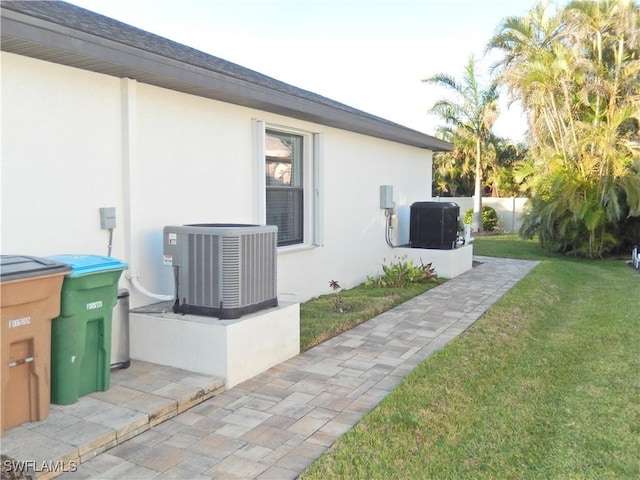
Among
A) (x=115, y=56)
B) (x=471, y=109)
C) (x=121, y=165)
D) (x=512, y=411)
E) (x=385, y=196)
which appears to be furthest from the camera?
(x=471, y=109)

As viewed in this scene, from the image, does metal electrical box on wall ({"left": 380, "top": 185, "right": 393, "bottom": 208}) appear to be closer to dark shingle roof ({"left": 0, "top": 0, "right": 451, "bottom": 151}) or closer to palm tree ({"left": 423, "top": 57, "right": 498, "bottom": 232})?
dark shingle roof ({"left": 0, "top": 0, "right": 451, "bottom": 151})

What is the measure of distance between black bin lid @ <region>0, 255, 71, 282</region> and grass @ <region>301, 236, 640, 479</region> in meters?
1.93

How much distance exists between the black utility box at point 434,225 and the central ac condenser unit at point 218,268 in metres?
5.90

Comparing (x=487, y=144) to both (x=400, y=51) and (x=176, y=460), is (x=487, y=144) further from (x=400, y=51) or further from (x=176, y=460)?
(x=176, y=460)

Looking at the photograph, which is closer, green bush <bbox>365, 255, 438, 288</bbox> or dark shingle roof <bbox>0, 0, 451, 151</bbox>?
dark shingle roof <bbox>0, 0, 451, 151</bbox>

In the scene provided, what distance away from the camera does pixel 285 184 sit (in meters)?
7.05

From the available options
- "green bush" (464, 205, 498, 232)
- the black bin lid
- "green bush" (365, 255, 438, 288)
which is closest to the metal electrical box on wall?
"green bush" (365, 255, 438, 288)

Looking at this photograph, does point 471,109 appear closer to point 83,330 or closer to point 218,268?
point 218,268

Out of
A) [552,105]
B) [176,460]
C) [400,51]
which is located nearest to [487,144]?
[552,105]

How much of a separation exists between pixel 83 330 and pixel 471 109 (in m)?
20.1

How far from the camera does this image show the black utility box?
9773 mm

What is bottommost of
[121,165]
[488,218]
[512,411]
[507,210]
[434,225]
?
[512,411]

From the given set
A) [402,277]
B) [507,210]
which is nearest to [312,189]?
[402,277]

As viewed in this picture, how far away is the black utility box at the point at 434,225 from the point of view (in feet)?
32.1
